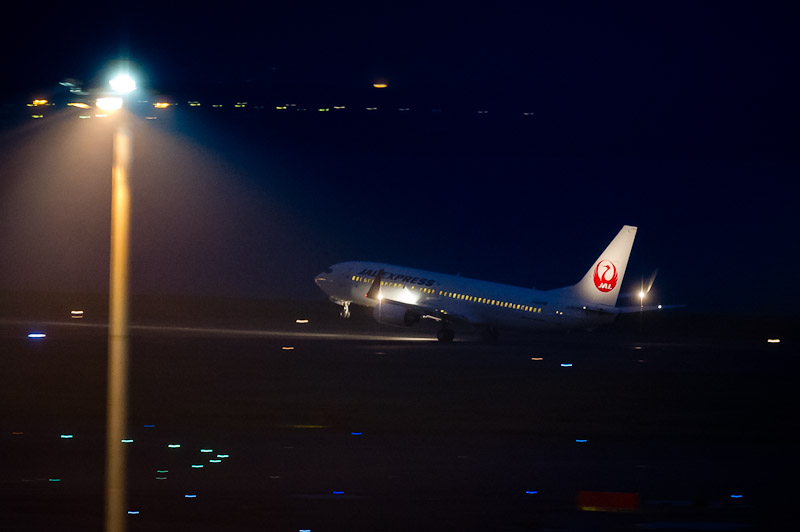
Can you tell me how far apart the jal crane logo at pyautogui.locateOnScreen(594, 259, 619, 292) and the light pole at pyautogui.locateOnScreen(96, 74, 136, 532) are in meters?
45.8

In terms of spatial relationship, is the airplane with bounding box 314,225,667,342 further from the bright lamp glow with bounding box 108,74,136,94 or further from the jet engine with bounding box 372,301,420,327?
the bright lamp glow with bounding box 108,74,136,94

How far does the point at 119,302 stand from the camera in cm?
1131

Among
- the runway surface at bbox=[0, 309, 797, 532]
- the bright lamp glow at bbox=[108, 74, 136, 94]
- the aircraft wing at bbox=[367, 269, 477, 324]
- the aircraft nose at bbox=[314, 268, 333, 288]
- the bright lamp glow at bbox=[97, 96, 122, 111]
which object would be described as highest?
the aircraft nose at bbox=[314, 268, 333, 288]

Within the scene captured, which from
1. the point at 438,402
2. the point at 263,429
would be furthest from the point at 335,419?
the point at 438,402

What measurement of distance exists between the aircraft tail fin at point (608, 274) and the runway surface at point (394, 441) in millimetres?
11543

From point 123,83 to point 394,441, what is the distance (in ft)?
37.8

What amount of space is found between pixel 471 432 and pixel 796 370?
23697 mm

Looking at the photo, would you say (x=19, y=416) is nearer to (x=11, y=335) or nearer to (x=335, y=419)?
(x=335, y=419)

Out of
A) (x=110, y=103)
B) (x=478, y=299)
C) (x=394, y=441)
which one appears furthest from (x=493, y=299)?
(x=110, y=103)

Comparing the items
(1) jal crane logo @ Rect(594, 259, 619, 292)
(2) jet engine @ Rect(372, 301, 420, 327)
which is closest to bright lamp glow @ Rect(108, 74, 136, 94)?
(1) jal crane logo @ Rect(594, 259, 619, 292)

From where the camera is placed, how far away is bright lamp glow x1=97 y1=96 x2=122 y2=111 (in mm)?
11664

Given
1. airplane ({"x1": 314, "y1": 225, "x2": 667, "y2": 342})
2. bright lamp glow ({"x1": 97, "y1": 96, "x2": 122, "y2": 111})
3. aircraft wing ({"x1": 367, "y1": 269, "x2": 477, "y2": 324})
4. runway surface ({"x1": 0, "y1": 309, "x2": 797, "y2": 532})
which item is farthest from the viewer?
aircraft wing ({"x1": 367, "y1": 269, "x2": 477, "y2": 324})

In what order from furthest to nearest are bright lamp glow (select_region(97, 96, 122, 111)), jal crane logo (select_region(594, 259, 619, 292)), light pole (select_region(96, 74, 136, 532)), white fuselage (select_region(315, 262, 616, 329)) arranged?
white fuselage (select_region(315, 262, 616, 329)) → jal crane logo (select_region(594, 259, 619, 292)) → bright lamp glow (select_region(97, 96, 122, 111)) → light pole (select_region(96, 74, 136, 532))

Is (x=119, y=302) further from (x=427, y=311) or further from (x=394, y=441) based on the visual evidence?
(x=427, y=311)
